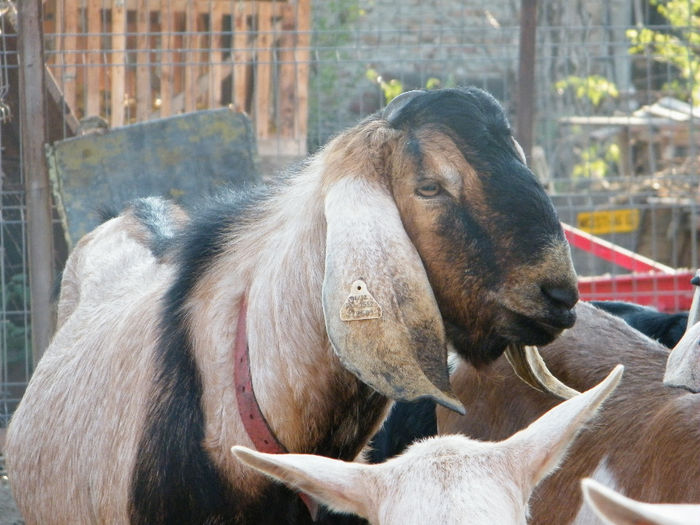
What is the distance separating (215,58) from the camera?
27.7 feet

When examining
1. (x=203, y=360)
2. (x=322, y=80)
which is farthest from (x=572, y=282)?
(x=322, y=80)

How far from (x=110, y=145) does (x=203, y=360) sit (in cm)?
354

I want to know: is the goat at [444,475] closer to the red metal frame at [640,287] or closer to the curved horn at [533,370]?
the curved horn at [533,370]

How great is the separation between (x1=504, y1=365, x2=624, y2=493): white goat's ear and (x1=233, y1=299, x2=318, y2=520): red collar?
756mm

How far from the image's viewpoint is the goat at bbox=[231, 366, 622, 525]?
2643mm

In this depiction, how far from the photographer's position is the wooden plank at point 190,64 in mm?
7699

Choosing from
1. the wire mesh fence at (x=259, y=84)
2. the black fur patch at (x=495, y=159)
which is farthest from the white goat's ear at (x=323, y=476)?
the wire mesh fence at (x=259, y=84)

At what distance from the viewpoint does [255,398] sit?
3383mm

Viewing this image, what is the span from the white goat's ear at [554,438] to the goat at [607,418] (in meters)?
0.76

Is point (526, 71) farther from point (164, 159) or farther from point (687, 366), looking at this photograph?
point (687, 366)

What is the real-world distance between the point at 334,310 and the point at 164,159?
3930mm

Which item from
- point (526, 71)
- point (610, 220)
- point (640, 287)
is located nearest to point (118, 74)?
point (526, 71)

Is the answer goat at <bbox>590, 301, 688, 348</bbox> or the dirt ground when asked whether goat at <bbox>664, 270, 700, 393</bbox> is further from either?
the dirt ground

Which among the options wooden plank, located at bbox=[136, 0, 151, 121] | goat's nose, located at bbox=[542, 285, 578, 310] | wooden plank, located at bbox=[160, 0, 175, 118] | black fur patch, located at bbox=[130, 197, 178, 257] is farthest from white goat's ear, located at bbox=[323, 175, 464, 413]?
wooden plank, located at bbox=[160, 0, 175, 118]
